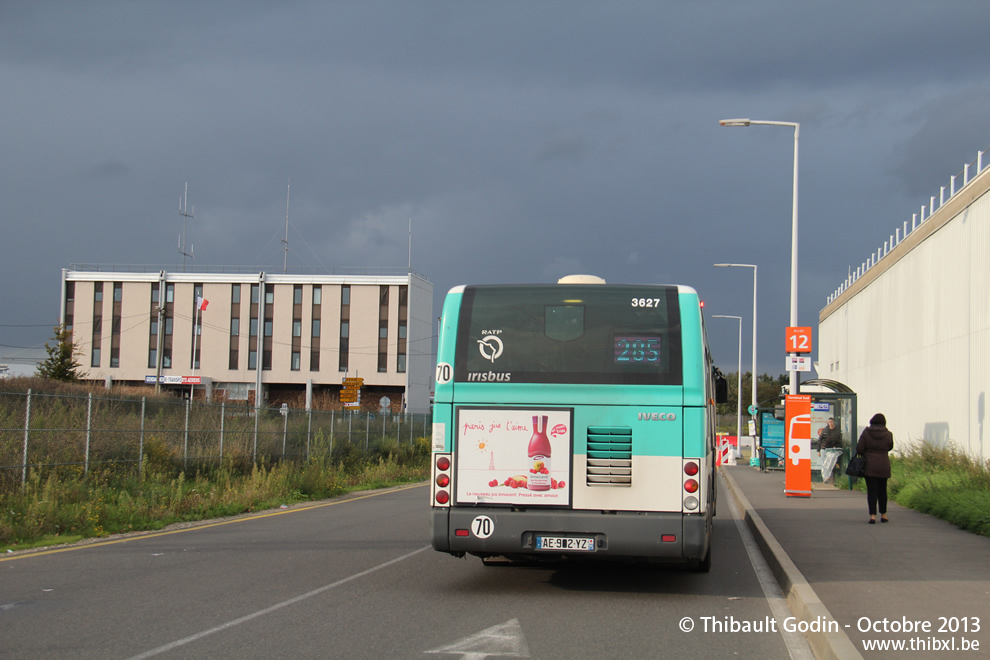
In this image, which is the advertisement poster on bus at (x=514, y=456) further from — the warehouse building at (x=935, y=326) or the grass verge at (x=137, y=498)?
the warehouse building at (x=935, y=326)

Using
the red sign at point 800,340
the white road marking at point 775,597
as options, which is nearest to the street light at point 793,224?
the red sign at point 800,340

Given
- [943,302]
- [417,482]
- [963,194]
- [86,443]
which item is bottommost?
[417,482]

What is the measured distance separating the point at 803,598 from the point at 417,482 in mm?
21430

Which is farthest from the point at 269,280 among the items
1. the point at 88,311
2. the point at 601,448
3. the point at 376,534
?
the point at 601,448

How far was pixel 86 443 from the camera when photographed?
16.7 meters

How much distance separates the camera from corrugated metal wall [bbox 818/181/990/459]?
2166cm

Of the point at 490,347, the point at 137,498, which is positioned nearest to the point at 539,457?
the point at 490,347

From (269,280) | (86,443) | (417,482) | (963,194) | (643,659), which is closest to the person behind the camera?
(643,659)

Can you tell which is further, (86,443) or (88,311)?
(88,311)

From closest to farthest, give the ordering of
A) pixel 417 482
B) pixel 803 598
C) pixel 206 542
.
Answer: pixel 803 598
pixel 206 542
pixel 417 482

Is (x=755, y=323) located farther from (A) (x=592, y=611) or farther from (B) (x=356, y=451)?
(A) (x=592, y=611)

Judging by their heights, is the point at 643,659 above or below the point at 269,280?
below

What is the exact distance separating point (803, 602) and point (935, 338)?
68.2ft

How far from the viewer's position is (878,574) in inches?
390
